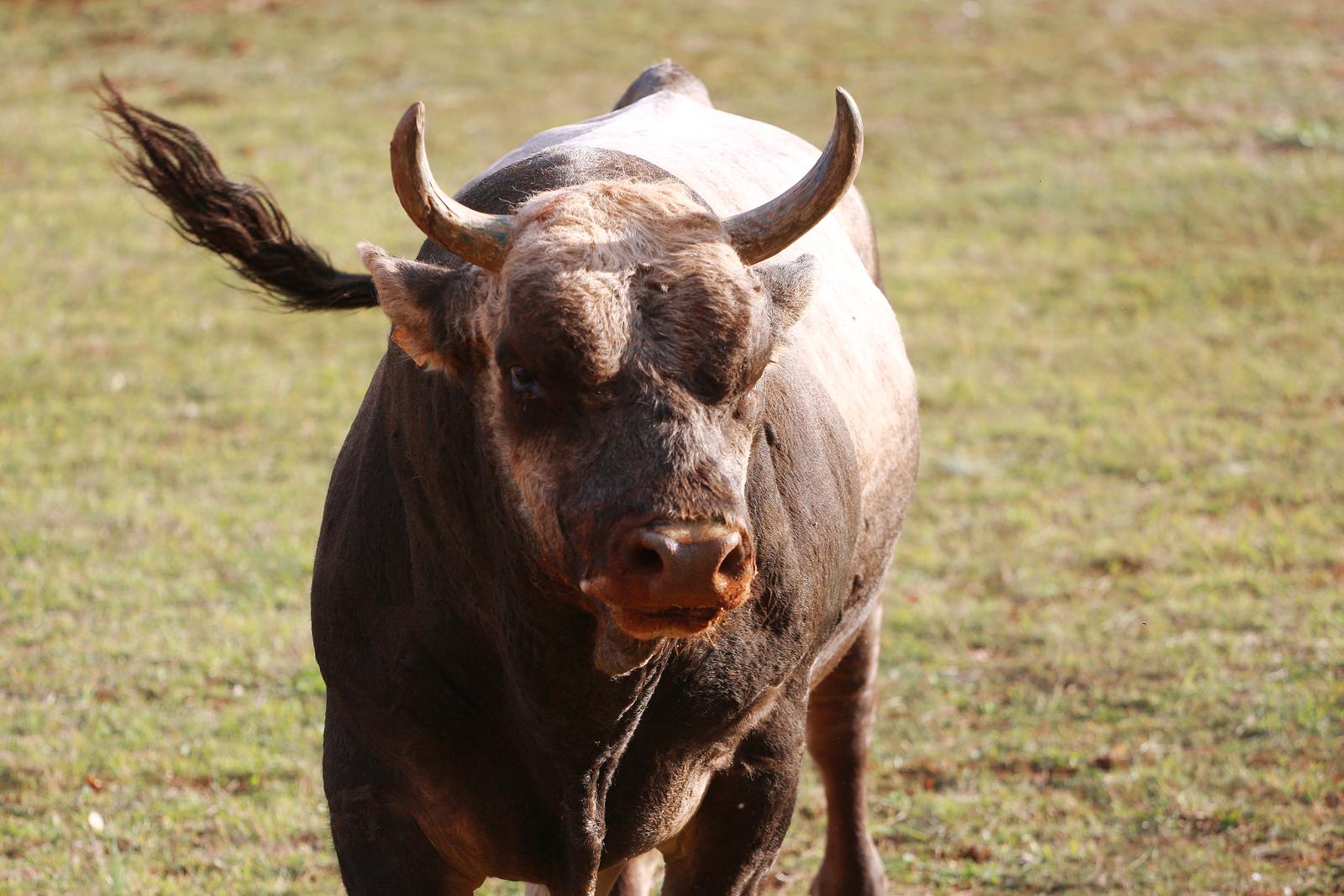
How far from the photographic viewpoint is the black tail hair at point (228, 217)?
473 centimetres

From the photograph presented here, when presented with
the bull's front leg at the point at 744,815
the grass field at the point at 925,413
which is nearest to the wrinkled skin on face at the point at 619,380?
the bull's front leg at the point at 744,815

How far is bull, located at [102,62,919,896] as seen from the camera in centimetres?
292

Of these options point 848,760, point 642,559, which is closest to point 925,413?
point 848,760

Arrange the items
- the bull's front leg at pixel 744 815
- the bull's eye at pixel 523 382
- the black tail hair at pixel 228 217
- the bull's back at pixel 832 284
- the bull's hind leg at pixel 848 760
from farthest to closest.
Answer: the bull's hind leg at pixel 848 760
the black tail hair at pixel 228 217
the bull's back at pixel 832 284
the bull's front leg at pixel 744 815
the bull's eye at pixel 523 382

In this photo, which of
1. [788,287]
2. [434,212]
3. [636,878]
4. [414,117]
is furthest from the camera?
[636,878]

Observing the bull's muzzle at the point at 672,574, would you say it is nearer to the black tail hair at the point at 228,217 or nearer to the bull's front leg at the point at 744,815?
the bull's front leg at the point at 744,815

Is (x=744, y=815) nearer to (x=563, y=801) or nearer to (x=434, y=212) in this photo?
(x=563, y=801)

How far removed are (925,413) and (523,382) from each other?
7517mm

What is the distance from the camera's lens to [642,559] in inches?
109

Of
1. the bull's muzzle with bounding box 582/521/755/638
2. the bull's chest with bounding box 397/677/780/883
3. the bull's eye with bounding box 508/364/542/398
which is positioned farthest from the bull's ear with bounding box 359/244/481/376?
the bull's chest with bounding box 397/677/780/883

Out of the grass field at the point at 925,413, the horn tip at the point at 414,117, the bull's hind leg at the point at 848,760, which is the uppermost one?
the horn tip at the point at 414,117

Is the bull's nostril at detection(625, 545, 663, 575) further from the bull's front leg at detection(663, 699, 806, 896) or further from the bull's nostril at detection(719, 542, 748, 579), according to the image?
the bull's front leg at detection(663, 699, 806, 896)

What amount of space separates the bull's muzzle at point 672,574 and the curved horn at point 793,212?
28.6 inches

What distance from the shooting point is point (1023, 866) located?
547 cm
